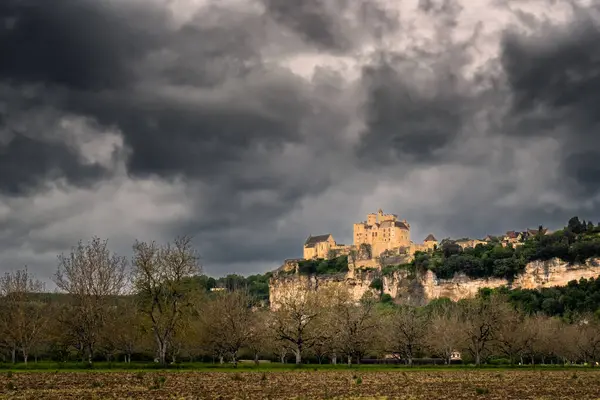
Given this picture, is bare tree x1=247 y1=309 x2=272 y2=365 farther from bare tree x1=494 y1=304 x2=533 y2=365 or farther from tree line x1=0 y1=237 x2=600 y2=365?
bare tree x1=494 y1=304 x2=533 y2=365

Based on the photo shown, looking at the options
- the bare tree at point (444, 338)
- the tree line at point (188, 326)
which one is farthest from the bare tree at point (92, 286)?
the bare tree at point (444, 338)

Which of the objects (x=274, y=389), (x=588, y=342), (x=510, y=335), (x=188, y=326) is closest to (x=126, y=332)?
(x=188, y=326)

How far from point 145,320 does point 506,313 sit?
197 ft

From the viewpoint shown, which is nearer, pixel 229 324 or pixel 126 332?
pixel 229 324

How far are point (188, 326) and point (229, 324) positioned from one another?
5790 millimetres

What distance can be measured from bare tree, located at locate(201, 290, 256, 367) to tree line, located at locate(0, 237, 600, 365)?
0.22m

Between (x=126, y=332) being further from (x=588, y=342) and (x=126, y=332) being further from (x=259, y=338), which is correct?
(x=588, y=342)

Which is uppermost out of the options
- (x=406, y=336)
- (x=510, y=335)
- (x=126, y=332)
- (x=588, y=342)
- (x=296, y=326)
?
(x=296, y=326)

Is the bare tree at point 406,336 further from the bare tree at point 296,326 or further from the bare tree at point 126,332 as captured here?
the bare tree at point 126,332

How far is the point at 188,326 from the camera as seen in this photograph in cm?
9219

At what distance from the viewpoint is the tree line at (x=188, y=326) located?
88.7 meters

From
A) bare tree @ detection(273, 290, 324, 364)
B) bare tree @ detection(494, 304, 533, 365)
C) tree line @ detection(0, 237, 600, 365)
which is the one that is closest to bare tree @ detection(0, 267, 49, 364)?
tree line @ detection(0, 237, 600, 365)

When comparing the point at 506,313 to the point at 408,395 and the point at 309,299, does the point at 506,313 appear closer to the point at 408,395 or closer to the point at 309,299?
the point at 309,299

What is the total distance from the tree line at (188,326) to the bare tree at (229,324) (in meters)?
0.22
